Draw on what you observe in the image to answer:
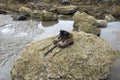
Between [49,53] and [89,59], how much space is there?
4.18 feet

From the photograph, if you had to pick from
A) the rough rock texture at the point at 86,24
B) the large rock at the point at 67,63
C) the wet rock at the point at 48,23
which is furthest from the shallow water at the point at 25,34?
the large rock at the point at 67,63

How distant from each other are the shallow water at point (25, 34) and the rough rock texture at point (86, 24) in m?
0.46

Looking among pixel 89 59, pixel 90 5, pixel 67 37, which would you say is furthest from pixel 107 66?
pixel 90 5

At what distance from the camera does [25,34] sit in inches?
547

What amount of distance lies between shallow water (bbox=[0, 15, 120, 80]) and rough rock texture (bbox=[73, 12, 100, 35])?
0.46 meters

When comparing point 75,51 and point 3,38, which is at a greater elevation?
point 75,51

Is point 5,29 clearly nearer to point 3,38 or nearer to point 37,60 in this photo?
point 3,38

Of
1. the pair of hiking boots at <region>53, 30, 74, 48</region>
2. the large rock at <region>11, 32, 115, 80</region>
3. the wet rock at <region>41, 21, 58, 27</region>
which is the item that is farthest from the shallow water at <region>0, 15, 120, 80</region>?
the pair of hiking boots at <region>53, 30, 74, 48</region>

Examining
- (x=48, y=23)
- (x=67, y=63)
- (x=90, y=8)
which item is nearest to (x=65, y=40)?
(x=67, y=63)

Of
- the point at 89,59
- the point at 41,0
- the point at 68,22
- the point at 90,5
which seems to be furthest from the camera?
the point at 41,0

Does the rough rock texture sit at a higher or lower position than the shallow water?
higher

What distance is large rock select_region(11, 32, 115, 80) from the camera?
7508 millimetres

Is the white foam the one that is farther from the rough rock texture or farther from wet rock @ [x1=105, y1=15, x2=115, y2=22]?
wet rock @ [x1=105, y1=15, x2=115, y2=22]

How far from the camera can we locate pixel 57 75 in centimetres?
741
